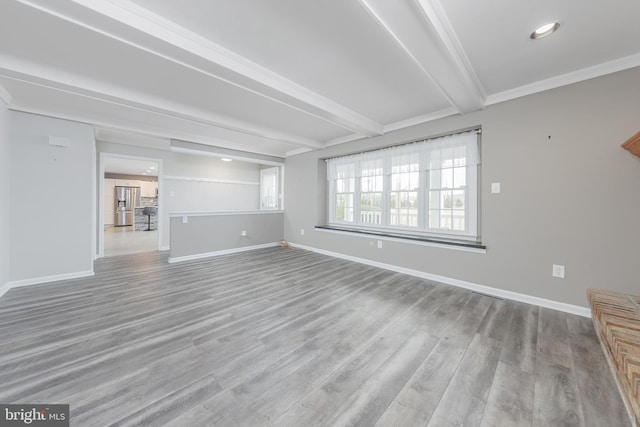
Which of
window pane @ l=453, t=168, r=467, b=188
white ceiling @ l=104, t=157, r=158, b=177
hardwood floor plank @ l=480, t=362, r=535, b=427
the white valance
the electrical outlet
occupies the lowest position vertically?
hardwood floor plank @ l=480, t=362, r=535, b=427

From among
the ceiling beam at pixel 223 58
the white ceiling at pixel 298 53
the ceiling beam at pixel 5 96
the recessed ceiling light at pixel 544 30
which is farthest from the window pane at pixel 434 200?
the ceiling beam at pixel 5 96

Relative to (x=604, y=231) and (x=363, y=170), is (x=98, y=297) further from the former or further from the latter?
(x=604, y=231)

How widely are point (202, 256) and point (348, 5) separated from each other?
479 cm

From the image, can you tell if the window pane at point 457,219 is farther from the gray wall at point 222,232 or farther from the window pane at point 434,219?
the gray wall at point 222,232

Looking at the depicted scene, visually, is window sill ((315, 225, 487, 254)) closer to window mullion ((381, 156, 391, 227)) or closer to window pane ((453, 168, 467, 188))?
window mullion ((381, 156, 391, 227))

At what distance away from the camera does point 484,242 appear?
3004 mm

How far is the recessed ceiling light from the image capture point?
5.76 feet

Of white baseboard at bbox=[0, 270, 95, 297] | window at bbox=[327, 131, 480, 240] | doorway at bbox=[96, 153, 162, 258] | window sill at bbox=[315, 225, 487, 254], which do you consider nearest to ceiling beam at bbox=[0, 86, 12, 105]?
white baseboard at bbox=[0, 270, 95, 297]

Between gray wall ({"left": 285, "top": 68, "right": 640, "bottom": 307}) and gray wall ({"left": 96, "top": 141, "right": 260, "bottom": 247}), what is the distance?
5405 mm

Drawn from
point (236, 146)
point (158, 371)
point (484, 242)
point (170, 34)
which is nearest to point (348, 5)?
point (170, 34)

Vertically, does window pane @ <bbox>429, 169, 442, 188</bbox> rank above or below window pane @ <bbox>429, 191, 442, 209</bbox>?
above

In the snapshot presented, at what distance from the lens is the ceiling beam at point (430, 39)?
1.48 meters

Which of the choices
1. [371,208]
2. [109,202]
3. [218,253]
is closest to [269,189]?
[218,253]

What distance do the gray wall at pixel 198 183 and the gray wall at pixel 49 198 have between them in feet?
4.90
